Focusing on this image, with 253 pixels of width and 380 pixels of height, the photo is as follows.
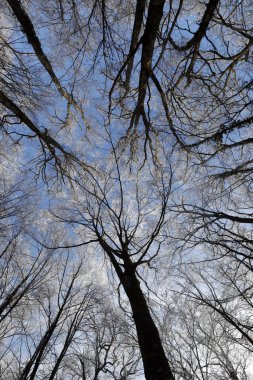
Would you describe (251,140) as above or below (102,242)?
above

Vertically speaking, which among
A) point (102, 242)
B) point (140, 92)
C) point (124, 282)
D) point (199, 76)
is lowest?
point (124, 282)

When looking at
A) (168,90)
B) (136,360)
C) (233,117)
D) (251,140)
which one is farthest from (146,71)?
(136,360)

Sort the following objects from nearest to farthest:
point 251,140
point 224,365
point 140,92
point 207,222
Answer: point 140,92, point 251,140, point 207,222, point 224,365

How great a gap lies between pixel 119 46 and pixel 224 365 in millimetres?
9442

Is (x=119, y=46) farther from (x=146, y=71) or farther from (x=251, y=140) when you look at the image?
(x=251, y=140)

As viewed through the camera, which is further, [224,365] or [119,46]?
[224,365]

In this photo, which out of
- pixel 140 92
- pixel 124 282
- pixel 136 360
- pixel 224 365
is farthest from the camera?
pixel 136 360

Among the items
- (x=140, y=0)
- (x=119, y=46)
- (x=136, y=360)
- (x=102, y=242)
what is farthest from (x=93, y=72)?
(x=136, y=360)

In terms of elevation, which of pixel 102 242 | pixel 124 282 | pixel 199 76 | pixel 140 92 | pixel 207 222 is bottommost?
pixel 124 282

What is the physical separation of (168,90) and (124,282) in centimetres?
336

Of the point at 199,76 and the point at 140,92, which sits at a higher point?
the point at 199,76

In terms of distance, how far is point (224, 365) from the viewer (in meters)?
8.22

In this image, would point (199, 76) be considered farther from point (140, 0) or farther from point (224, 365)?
point (224, 365)

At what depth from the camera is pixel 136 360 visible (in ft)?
38.7
